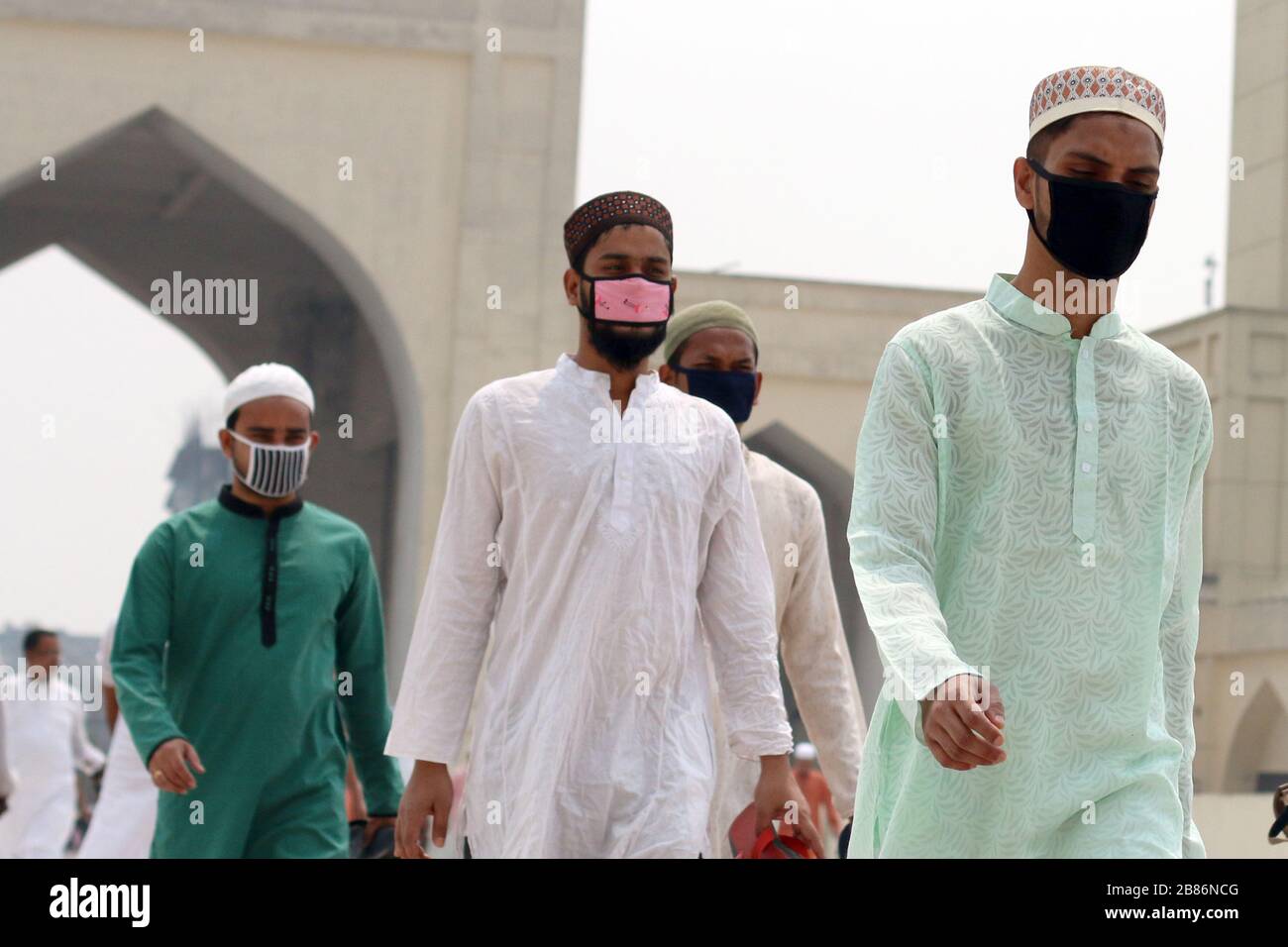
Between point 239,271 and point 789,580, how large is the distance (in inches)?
689

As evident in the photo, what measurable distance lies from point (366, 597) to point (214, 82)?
429 inches

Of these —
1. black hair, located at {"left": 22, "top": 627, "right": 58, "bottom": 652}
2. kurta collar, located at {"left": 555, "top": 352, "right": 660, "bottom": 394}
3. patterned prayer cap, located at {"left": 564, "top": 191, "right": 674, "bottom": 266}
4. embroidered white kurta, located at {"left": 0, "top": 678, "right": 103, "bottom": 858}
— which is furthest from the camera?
black hair, located at {"left": 22, "top": 627, "right": 58, "bottom": 652}

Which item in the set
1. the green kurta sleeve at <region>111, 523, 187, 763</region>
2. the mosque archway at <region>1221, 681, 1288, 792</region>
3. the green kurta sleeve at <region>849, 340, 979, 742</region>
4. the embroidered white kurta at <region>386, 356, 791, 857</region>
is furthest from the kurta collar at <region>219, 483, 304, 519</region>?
the mosque archway at <region>1221, 681, 1288, 792</region>

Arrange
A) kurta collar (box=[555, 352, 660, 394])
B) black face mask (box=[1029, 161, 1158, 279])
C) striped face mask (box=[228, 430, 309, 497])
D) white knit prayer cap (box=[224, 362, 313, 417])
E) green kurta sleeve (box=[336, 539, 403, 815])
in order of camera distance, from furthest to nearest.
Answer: white knit prayer cap (box=[224, 362, 313, 417]) < striped face mask (box=[228, 430, 309, 497]) < green kurta sleeve (box=[336, 539, 403, 815]) < kurta collar (box=[555, 352, 660, 394]) < black face mask (box=[1029, 161, 1158, 279])

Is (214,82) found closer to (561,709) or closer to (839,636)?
(839,636)

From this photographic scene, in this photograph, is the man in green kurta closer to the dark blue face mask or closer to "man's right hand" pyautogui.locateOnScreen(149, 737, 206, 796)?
"man's right hand" pyautogui.locateOnScreen(149, 737, 206, 796)

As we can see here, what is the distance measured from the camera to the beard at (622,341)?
164 inches

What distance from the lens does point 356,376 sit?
859 inches

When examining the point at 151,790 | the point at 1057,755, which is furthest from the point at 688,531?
the point at 151,790

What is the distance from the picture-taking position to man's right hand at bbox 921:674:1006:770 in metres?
2.83

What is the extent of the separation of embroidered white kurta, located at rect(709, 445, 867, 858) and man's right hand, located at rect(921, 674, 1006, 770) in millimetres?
2121

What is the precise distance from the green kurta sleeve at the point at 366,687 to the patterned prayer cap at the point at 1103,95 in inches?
92.0

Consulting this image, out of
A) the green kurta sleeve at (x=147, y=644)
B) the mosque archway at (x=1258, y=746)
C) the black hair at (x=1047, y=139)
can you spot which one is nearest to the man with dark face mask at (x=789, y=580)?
the green kurta sleeve at (x=147, y=644)

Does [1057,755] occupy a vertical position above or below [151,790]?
above
